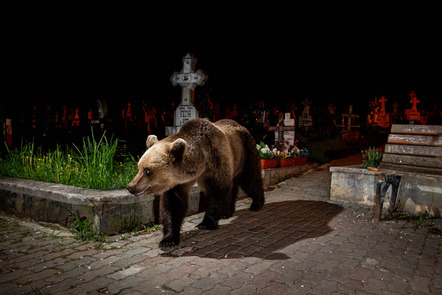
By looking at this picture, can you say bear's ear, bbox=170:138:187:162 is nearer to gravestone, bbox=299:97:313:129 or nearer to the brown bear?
the brown bear

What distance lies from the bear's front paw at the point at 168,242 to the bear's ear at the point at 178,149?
1.11 metres

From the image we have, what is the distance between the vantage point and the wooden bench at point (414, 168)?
4.87 metres

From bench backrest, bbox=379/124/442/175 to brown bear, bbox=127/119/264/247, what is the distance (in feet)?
8.68

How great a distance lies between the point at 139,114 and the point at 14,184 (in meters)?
20.3

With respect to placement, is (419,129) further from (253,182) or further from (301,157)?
(301,157)

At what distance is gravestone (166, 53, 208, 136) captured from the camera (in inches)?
286

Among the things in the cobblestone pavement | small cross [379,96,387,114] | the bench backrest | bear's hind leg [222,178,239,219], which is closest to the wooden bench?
the bench backrest

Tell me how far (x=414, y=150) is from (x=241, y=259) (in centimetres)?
354

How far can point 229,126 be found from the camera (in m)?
5.34

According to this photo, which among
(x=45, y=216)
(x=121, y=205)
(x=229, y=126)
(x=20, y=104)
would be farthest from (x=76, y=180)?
(x=20, y=104)

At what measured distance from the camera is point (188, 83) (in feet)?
24.2

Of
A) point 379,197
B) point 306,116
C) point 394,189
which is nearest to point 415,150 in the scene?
point 394,189

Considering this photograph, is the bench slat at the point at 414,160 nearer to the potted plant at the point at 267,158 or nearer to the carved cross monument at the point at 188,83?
the potted plant at the point at 267,158

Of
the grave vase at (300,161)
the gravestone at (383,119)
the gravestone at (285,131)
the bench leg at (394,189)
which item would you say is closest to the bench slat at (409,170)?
the bench leg at (394,189)
